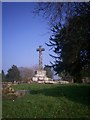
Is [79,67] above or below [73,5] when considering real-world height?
below

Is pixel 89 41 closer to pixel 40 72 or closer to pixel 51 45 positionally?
pixel 51 45

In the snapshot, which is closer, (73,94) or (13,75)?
(73,94)

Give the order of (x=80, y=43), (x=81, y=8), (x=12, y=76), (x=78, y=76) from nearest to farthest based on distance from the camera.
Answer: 1. (x=81, y=8)
2. (x=80, y=43)
3. (x=78, y=76)
4. (x=12, y=76)

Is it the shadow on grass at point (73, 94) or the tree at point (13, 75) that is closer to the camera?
the shadow on grass at point (73, 94)

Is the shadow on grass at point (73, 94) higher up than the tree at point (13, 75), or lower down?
lower down

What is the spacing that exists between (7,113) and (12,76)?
2899 inches

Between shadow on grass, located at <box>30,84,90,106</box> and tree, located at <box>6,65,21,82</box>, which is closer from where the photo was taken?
shadow on grass, located at <box>30,84,90,106</box>

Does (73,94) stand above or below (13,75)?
below

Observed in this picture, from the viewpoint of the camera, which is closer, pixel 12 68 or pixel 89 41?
pixel 89 41

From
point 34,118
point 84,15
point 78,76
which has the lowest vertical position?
point 34,118

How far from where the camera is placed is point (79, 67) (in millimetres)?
24766

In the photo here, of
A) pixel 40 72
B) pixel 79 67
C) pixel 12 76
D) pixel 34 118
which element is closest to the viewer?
pixel 34 118

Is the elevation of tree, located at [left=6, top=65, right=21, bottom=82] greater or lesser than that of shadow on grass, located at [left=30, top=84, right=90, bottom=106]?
greater

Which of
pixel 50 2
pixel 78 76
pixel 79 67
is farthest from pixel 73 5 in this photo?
pixel 78 76
